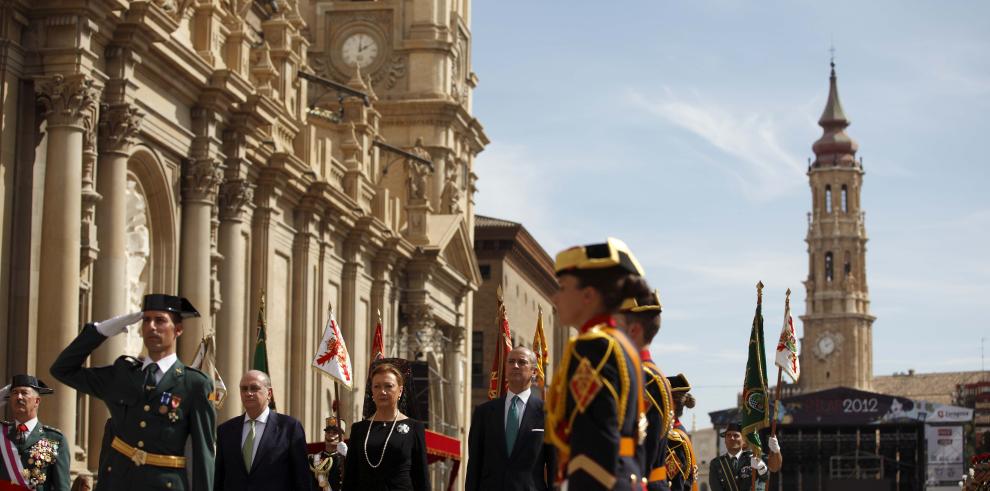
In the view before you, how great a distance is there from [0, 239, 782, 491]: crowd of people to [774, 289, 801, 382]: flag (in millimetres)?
6032

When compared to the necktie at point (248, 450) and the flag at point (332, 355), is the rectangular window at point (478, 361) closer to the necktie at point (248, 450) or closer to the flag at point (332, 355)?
the flag at point (332, 355)

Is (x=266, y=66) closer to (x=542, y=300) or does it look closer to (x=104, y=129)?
(x=104, y=129)

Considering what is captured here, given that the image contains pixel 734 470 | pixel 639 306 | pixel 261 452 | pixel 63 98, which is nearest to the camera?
pixel 639 306

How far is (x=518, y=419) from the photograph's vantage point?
1352 centimetres

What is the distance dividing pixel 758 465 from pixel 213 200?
59.3ft

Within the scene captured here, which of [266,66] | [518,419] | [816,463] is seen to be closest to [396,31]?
[266,66]

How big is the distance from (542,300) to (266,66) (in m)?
59.1

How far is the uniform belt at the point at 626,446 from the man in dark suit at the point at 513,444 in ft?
15.6

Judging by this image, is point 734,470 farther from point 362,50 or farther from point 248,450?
point 362,50

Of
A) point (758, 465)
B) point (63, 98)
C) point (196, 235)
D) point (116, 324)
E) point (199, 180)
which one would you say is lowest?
point (758, 465)

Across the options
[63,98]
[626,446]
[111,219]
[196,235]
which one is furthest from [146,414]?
[196,235]

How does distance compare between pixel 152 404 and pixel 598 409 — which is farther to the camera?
pixel 152 404

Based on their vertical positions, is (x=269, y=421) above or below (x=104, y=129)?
below

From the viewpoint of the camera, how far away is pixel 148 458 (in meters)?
11.2
